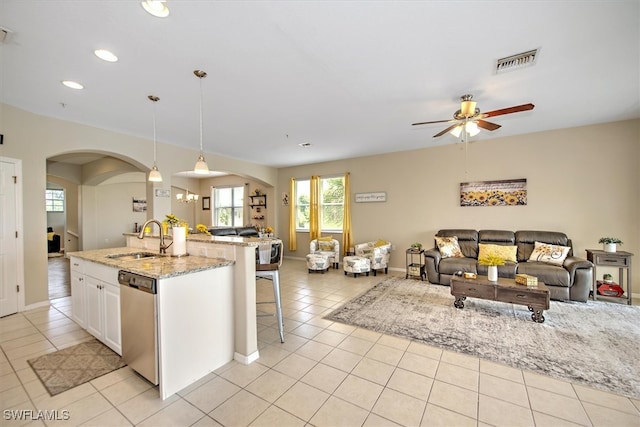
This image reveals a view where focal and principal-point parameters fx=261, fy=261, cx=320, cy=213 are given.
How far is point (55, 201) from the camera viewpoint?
9602mm

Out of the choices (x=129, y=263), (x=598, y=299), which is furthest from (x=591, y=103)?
(x=129, y=263)

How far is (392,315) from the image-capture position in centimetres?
354

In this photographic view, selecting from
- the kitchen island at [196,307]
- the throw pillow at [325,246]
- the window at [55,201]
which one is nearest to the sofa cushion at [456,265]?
the throw pillow at [325,246]

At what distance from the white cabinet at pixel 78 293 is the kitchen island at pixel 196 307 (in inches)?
3.7

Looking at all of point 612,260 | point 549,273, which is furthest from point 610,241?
point 549,273

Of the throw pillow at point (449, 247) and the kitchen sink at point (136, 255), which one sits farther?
the throw pillow at point (449, 247)

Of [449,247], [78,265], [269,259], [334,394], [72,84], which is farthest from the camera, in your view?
[449,247]

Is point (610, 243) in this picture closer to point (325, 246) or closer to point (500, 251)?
point (500, 251)

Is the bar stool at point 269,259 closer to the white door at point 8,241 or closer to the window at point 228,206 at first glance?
the white door at point 8,241

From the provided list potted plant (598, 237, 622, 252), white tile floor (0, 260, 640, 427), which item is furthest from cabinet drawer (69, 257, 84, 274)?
potted plant (598, 237, 622, 252)

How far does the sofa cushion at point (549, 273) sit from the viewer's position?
3893 millimetres

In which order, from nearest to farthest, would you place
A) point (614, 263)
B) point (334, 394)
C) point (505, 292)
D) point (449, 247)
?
point (334, 394) → point (505, 292) → point (614, 263) → point (449, 247)

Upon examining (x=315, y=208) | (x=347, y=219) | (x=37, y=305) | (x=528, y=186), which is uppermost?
(x=528, y=186)

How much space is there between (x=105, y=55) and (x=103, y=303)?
2.36m
